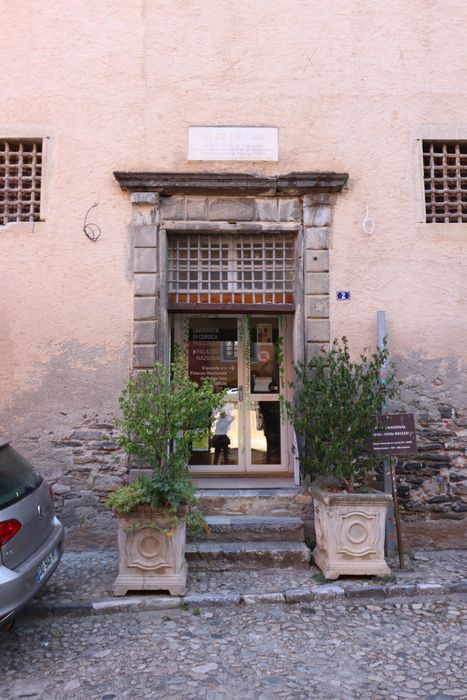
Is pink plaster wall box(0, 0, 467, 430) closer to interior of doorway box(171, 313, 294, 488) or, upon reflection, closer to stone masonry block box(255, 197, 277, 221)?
stone masonry block box(255, 197, 277, 221)

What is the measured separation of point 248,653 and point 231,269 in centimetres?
353

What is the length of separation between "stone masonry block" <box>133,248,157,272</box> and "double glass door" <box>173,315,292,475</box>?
0.88m

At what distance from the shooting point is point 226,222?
525cm

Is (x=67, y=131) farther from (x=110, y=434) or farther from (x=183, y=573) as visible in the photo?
(x=183, y=573)

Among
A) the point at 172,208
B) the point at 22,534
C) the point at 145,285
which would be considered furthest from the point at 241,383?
the point at 22,534

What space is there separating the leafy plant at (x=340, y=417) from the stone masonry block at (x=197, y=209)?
193cm

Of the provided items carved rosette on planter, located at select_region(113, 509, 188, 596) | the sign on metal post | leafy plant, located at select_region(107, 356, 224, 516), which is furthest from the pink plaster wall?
carved rosette on planter, located at select_region(113, 509, 188, 596)

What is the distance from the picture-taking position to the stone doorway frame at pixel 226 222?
16.8 ft

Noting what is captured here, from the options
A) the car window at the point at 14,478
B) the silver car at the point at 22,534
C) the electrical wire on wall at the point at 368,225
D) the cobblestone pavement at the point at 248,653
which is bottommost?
the cobblestone pavement at the point at 248,653

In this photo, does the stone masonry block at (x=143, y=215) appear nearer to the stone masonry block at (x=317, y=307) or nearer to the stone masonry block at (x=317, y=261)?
the stone masonry block at (x=317, y=261)

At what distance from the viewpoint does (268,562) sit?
4496 mm

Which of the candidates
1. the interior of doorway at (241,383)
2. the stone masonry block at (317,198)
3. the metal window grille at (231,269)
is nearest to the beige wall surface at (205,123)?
the stone masonry block at (317,198)

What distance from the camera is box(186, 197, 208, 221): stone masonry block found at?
17.2ft

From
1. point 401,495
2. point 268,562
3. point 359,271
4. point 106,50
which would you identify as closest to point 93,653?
point 268,562
